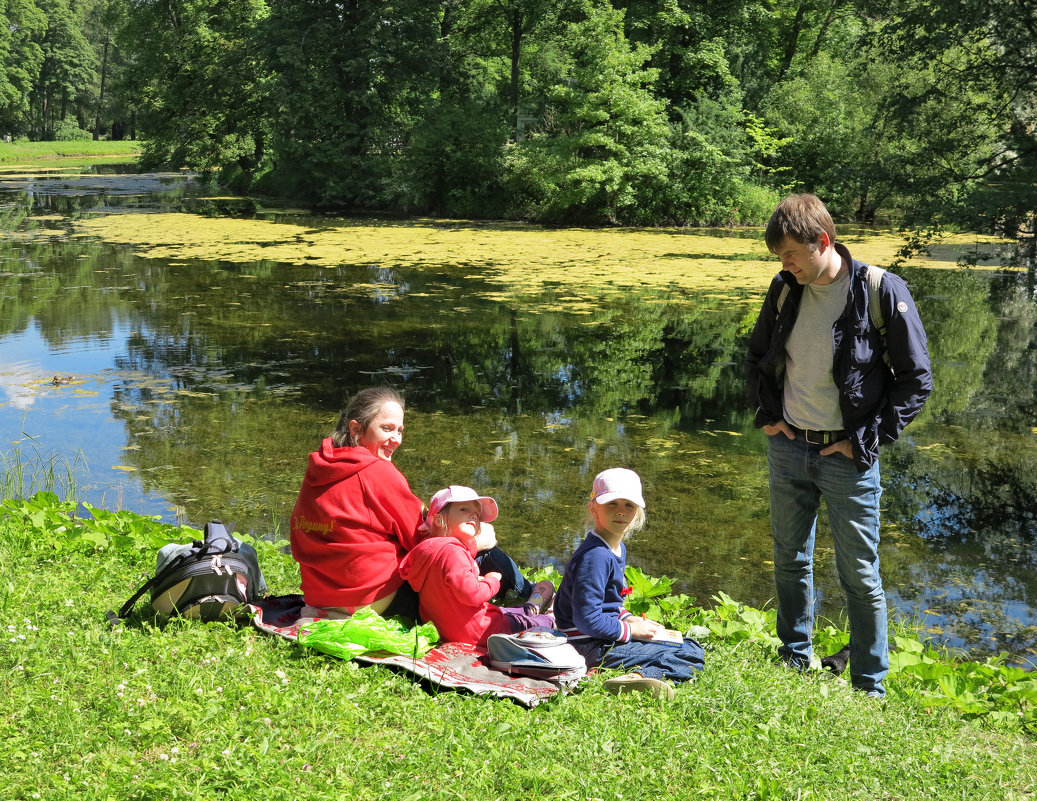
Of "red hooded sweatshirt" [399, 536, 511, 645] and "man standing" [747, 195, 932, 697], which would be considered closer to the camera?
"man standing" [747, 195, 932, 697]

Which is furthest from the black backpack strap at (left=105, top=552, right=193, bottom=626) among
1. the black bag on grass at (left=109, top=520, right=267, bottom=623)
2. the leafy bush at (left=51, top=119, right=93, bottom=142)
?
the leafy bush at (left=51, top=119, right=93, bottom=142)

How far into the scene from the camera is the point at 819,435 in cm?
374

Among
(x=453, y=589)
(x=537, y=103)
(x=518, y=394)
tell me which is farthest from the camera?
(x=537, y=103)

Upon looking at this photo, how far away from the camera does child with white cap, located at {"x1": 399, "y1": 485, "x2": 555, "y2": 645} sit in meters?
3.82

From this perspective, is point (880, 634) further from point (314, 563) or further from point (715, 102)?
point (715, 102)

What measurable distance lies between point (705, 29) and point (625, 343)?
19392mm

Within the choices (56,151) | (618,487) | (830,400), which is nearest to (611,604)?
(618,487)

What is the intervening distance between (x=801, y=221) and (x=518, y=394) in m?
6.32

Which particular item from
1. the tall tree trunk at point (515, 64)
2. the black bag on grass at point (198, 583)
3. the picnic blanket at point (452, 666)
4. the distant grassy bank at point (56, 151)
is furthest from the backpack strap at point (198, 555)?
the distant grassy bank at point (56, 151)

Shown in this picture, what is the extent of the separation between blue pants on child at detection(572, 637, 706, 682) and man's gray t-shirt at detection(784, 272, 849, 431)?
39.6 inches

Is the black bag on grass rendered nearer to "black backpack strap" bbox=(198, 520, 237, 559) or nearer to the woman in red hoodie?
"black backpack strap" bbox=(198, 520, 237, 559)

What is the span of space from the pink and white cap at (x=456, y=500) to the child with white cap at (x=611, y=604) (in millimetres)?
523

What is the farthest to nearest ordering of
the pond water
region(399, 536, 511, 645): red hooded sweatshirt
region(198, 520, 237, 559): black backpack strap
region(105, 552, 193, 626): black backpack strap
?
the pond water < region(198, 520, 237, 559): black backpack strap < region(105, 552, 193, 626): black backpack strap < region(399, 536, 511, 645): red hooded sweatshirt

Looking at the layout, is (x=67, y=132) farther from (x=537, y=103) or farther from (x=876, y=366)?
(x=876, y=366)
